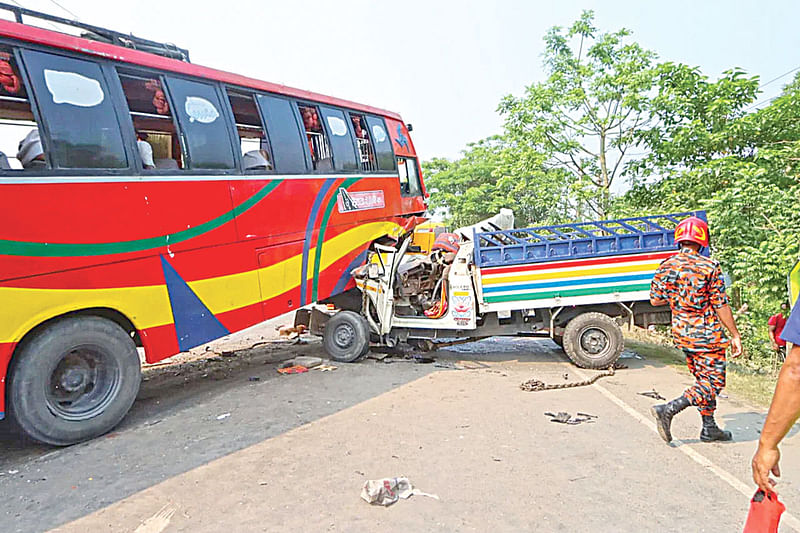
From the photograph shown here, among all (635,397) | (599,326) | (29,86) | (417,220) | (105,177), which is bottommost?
(635,397)

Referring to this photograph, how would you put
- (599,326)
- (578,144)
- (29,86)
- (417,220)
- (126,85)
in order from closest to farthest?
1. (29,86)
2. (126,85)
3. (599,326)
4. (417,220)
5. (578,144)

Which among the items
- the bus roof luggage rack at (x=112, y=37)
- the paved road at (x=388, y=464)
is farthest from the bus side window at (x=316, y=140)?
the paved road at (x=388, y=464)

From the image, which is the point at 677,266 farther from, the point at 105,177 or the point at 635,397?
the point at 105,177

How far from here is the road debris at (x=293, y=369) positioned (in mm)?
7523

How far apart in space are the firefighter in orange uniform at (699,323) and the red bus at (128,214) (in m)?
4.47

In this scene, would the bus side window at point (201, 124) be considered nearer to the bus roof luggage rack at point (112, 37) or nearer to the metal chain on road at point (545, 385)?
the bus roof luggage rack at point (112, 37)

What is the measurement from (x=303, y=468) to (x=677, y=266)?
3390 millimetres

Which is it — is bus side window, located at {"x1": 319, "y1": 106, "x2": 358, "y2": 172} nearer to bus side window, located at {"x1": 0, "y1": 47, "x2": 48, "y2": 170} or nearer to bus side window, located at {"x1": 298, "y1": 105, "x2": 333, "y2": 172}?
bus side window, located at {"x1": 298, "y1": 105, "x2": 333, "y2": 172}

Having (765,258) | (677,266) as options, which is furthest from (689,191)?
(677,266)

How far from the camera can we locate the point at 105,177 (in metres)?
5.04

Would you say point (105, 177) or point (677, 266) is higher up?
point (105, 177)

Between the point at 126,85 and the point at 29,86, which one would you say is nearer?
the point at 29,86

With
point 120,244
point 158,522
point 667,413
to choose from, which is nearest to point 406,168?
point 120,244

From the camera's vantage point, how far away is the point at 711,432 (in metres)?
4.70
